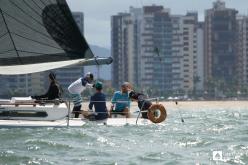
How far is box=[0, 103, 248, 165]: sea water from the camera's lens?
15032 millimetres

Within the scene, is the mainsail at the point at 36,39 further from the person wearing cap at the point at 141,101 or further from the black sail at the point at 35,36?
the person wearing cap at the point at 141,101

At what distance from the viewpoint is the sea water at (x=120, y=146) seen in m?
15.0

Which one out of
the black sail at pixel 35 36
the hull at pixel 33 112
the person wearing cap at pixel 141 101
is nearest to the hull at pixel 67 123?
the hull at pixel 33 112

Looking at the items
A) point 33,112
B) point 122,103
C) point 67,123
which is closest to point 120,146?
point 67,123

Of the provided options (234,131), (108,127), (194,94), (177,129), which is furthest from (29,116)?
(194,94)

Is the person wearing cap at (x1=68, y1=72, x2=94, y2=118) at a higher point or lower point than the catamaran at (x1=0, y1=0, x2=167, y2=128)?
lower

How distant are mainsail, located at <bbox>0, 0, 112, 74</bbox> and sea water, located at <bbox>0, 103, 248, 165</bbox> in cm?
233

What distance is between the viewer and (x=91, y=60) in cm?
2161

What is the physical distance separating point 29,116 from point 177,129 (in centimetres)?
412

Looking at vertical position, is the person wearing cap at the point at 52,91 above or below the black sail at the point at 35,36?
below

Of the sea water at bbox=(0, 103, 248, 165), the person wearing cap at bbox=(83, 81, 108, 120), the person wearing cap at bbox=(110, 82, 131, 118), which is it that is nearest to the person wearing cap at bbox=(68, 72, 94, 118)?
the person wearing cap at bbox=(83, 81, 108, 120)

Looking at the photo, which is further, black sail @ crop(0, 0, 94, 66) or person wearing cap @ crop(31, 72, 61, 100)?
black sail @ crop(0, 0, 94, 66)

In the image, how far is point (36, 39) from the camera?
72.7ft

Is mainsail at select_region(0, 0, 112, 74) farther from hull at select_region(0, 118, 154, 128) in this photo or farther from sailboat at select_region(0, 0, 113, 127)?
hull at select_region(0, 118, 154, 128)
